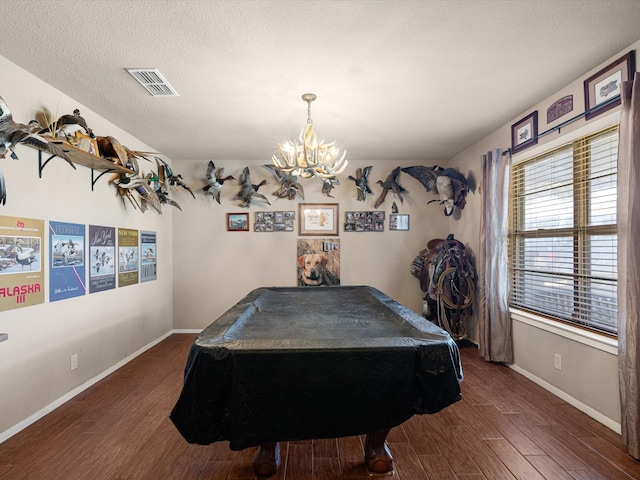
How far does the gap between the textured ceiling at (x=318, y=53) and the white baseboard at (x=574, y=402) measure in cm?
246

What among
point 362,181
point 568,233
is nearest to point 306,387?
point 568,233

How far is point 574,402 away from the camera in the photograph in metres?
2.50

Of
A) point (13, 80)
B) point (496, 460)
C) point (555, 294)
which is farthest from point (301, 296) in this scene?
point (13, 80)

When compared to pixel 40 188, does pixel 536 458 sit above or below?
below

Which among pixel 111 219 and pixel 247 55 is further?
pixel 111 219

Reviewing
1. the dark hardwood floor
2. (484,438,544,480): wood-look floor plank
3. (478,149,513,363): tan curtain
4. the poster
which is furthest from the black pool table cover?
the poster

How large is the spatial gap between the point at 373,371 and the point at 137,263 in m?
3.29

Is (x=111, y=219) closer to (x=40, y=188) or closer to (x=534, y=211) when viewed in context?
(x=40, y=188)

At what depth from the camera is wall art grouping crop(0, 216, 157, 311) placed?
7.15ft

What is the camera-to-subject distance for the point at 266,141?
3.85 m

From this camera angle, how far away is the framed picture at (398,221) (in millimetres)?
4715

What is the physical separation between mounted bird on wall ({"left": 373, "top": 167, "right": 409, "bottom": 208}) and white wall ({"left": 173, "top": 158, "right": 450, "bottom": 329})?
8cm

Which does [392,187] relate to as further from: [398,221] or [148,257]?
[148,257]

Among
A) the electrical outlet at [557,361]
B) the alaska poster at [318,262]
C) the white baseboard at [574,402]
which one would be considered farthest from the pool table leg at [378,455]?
the alaska poster at [318,262]
